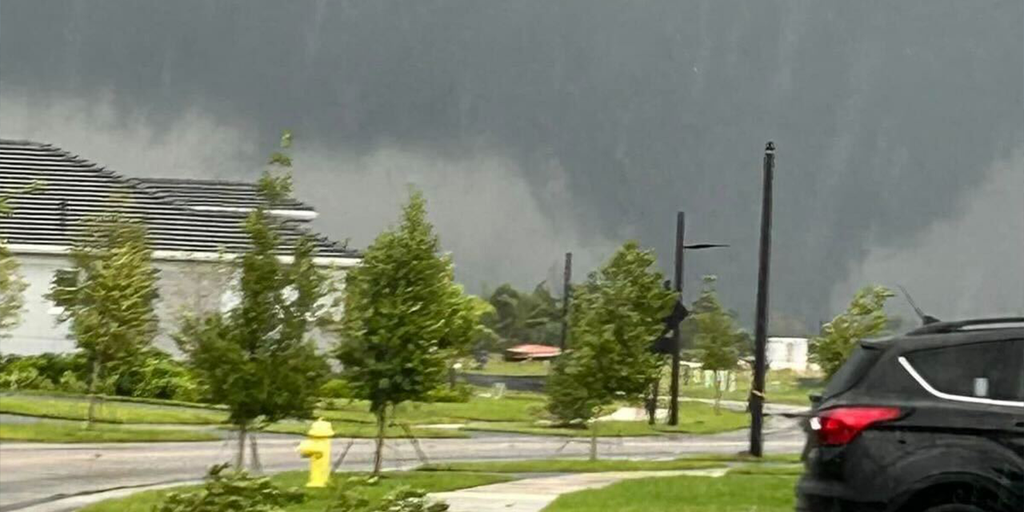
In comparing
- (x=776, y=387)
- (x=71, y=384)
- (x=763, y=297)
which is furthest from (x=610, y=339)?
(x=71, y=384)

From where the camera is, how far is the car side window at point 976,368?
22.7ft

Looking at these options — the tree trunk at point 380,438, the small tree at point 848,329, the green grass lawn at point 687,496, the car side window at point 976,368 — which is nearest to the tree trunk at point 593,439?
the green grass lawn at point 687,496

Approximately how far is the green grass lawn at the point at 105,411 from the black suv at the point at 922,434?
3.72 meters

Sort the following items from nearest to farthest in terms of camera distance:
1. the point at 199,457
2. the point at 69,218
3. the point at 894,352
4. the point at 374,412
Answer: the point at 894,352 → the point at 69,218 → the point at 199,457 → the point at 374,412

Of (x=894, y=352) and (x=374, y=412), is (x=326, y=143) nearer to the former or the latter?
(x=374, y=412)

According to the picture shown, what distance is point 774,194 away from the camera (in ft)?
32.8

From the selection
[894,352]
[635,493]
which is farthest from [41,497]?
[894,352]

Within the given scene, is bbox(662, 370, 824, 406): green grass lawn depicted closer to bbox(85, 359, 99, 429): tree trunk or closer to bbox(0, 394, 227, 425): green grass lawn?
bbox(0, 394, 227, 425): green grass lawn

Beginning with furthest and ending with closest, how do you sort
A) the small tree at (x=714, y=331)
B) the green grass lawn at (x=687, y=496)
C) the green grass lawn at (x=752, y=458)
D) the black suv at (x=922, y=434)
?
the green grass lawn at (x=752, y=458)
the small tree at (x=714, y=331)
the green grass lawn at (x=687, y=496)
the black suv at (x=922, y=434)

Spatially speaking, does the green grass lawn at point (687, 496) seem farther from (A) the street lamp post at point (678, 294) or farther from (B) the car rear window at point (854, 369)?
(B) the car rear window at point (854, 369)

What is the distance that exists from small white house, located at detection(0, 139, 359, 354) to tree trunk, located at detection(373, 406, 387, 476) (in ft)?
3.98

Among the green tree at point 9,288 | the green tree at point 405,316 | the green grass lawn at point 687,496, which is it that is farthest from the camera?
the green grass lawn at point 687,496

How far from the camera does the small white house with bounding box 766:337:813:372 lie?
10.9 meters

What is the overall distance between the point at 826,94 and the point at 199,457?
4747mm
